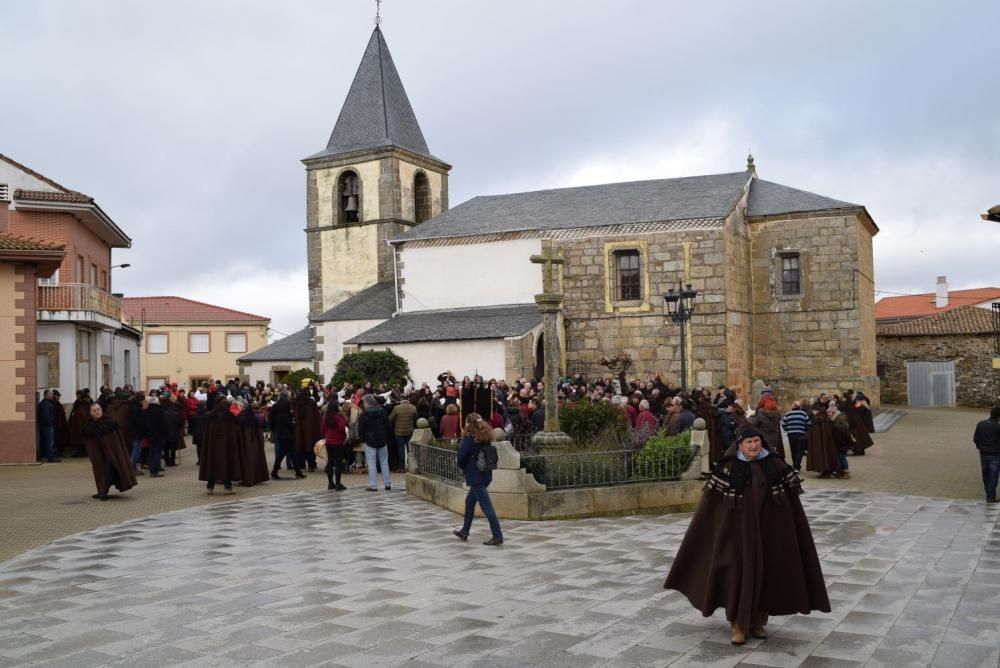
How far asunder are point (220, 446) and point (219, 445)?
0.03 m

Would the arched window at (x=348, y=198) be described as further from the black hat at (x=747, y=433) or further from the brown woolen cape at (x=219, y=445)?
the black hat at (x=747, y=433)

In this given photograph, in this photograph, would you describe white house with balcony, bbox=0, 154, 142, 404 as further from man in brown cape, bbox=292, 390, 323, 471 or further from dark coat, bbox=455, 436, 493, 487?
dark coat, bbox=455, 436, 493, 487

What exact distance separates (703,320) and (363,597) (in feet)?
73.4

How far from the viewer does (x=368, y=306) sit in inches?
1387

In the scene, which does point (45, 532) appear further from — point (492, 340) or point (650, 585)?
point (492, 340)

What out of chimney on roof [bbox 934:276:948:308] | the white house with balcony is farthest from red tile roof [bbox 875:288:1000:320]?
the white house with balcony

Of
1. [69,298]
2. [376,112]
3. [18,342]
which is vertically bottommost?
[18,342]

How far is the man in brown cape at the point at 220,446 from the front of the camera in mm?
14633

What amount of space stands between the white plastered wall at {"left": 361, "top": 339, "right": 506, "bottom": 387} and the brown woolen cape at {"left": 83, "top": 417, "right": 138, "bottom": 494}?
15346 mm

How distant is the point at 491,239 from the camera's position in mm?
31969

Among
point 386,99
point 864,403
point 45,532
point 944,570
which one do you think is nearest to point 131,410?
point 45,532

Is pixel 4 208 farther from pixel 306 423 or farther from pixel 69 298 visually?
pixel 306 423

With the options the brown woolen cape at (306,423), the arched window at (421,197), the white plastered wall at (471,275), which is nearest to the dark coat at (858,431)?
the brown woolen cape at (306,423)

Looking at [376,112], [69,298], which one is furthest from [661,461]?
[376,112]
